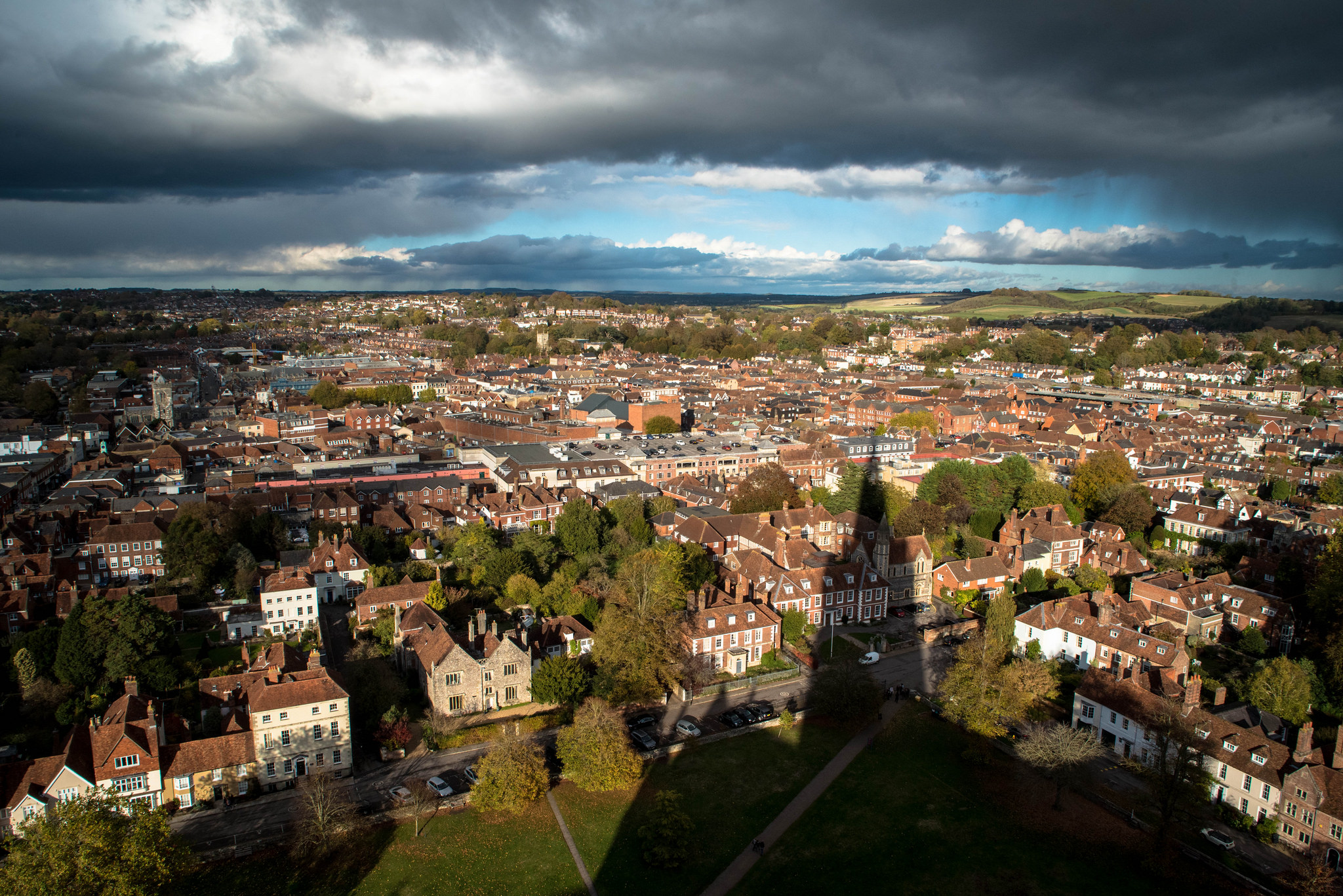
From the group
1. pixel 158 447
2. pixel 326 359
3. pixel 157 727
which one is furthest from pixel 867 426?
pixel 326 359

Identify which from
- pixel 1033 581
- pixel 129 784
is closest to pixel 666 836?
pixel 129 784

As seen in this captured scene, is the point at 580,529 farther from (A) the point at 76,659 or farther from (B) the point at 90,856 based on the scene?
(B) the point at 90,856

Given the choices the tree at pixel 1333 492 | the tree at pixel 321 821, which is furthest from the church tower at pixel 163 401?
the tree at pixel 1333 492

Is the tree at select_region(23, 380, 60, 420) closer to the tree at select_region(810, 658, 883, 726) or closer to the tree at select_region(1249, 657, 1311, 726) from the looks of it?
the tree at select_region(810, 658, 883, 726)

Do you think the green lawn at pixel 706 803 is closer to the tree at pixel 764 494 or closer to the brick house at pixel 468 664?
the brick house at pixel 468 664

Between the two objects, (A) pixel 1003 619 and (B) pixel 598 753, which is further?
(A) pixel 1003 619
